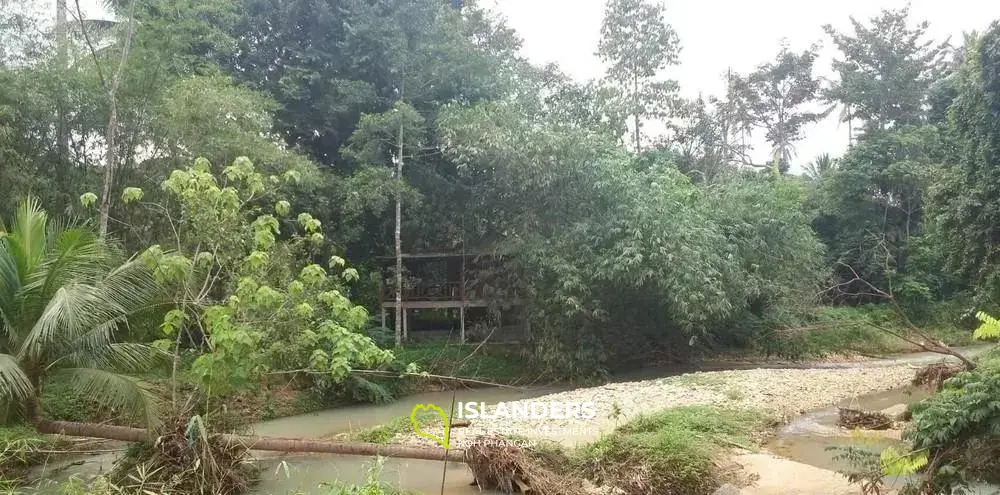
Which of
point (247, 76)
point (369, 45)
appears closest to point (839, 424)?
point (369, 45)

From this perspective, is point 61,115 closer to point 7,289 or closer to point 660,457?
point 7,289

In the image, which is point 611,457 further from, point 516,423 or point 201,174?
point 201,174

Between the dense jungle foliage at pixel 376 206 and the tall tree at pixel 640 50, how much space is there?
78 mm

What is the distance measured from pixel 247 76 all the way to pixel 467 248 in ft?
24.3

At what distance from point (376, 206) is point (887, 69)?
2091 centimetres

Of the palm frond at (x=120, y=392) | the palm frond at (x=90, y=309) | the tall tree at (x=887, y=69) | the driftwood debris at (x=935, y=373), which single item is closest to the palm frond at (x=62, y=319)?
the palm frond at (x=90, y=309)

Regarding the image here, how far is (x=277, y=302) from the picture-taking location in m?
6.91

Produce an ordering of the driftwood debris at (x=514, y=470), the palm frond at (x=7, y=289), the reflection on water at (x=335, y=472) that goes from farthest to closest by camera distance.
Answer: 1. the reflection on water at (x=335, y=472)
2. the palm frond at (x=7, y=289)
3. the driftwood debris at (x=514, y=470)

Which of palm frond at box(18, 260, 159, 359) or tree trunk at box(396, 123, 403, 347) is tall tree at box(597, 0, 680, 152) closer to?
tree trunk at box(396, 123, 403, 347)

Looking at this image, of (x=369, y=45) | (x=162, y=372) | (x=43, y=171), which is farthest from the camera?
(x=369, y=45)

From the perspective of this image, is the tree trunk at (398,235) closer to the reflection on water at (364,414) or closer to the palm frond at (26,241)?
the reflection on water at (364,414)

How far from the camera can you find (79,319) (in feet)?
20.8

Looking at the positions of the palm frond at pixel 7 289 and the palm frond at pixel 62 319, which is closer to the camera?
A: the palm frond at pixel 62 319

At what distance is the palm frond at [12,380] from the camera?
598 centimetres
